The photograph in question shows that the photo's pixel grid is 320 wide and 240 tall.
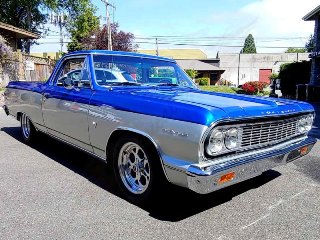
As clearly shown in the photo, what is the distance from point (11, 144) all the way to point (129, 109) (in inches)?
153

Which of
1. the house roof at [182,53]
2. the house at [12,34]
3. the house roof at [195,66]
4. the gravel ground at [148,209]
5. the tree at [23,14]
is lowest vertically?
the gravel ground at [148,209]

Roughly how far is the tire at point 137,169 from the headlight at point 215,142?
1.94ft

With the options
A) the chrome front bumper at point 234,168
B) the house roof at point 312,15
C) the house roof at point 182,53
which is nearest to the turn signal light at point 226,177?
the chrome front bumper at point 234,168

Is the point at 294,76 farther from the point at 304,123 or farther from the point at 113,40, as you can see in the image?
the point at 113,40

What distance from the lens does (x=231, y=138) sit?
319cm

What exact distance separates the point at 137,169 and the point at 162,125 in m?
0.80

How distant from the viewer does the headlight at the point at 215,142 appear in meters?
3.02

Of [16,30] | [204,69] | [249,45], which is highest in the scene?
[249,45]

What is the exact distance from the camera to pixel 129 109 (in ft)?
11.9

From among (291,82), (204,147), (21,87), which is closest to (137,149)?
(204,147)

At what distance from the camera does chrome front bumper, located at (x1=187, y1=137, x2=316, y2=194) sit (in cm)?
296

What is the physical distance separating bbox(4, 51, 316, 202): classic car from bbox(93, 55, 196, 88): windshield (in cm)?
1

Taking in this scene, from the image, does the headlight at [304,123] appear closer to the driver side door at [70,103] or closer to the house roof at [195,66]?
the driver side door at [70,103]

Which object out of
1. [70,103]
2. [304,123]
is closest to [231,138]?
[304,123]
